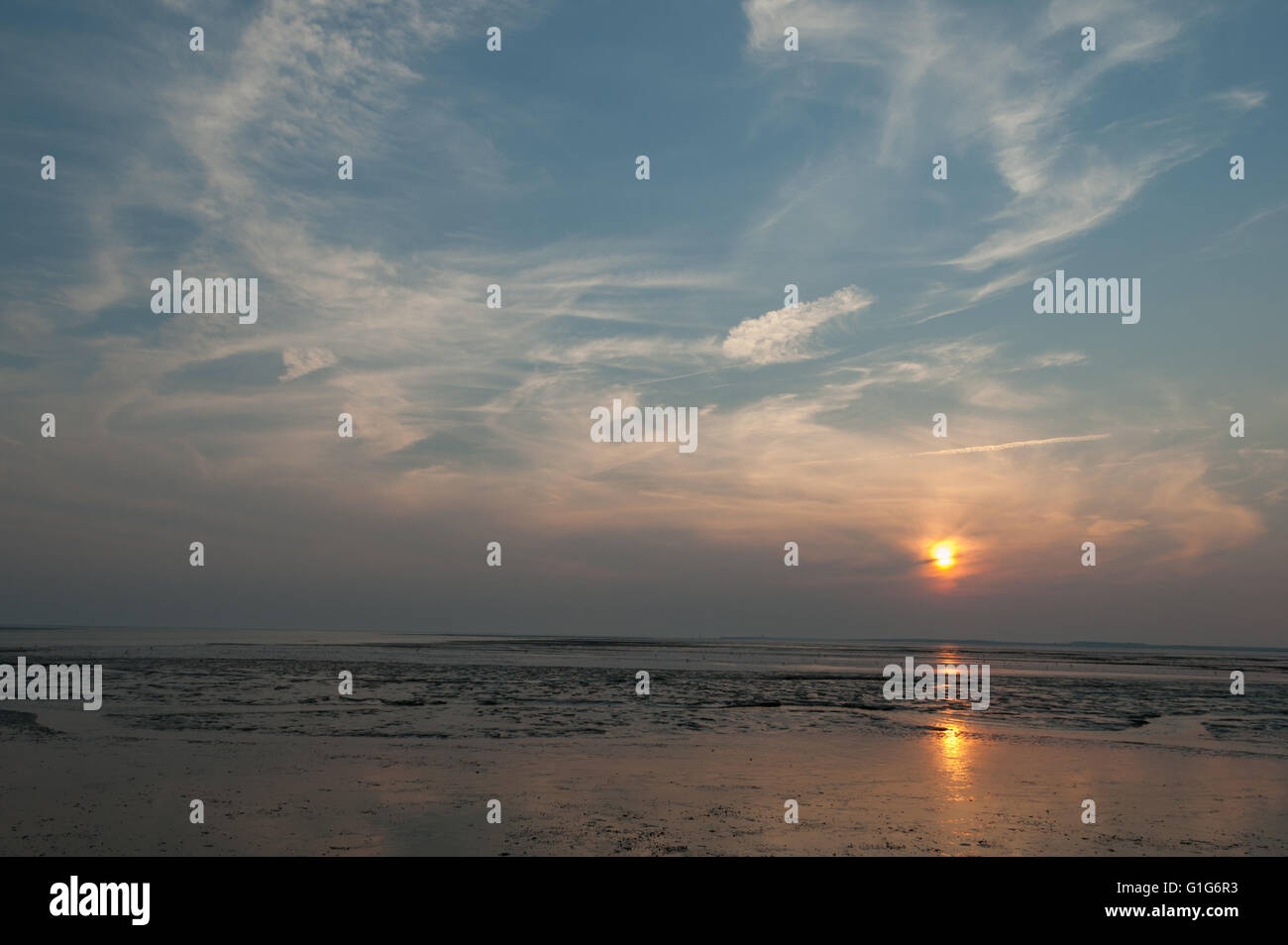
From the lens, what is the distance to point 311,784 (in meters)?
17.9

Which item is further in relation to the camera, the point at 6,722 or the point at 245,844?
the point at 6,722
